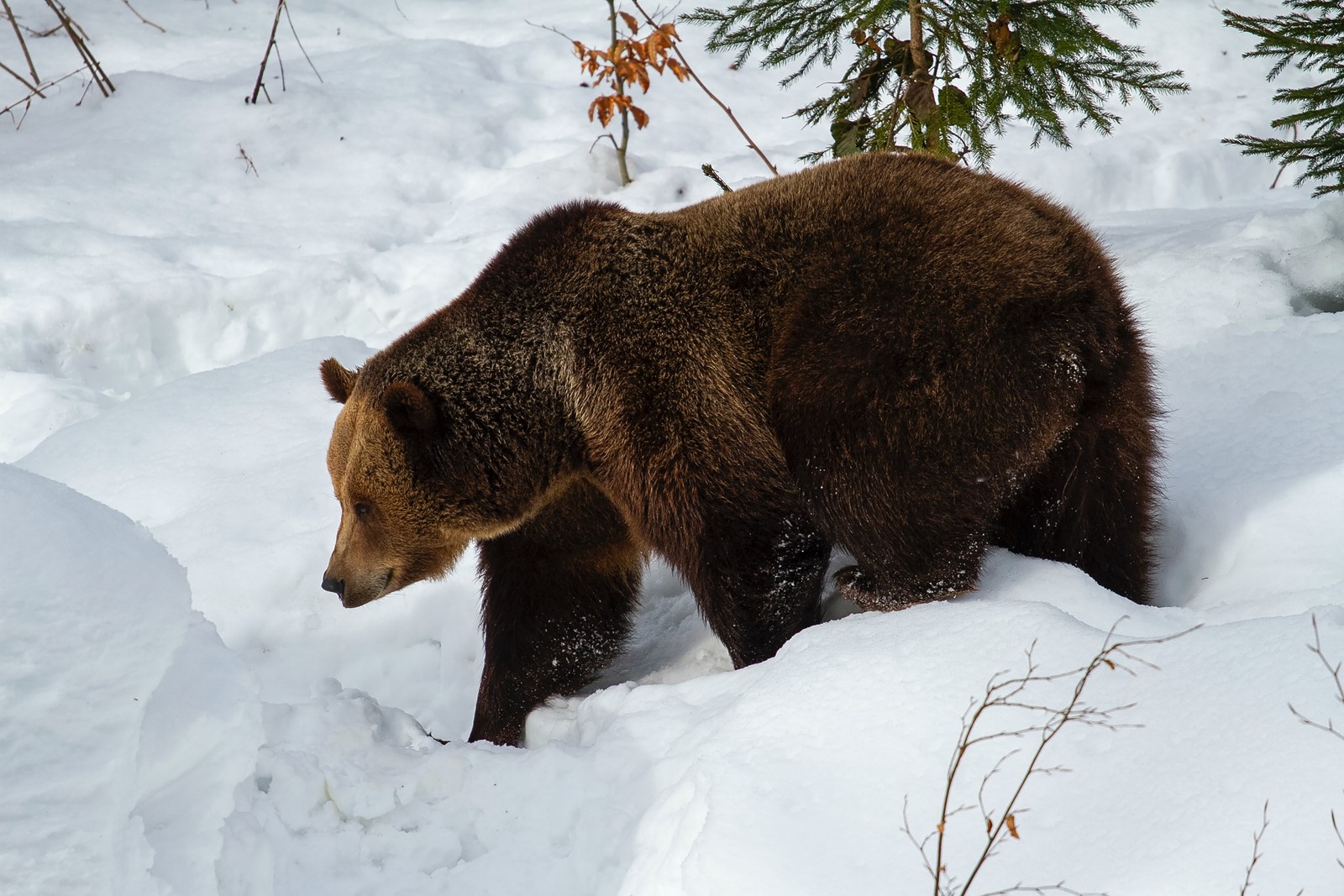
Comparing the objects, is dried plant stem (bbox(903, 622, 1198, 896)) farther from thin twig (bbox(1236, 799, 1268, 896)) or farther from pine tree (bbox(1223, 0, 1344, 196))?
pine tree (bbox(1223, 0, 1344, 196))

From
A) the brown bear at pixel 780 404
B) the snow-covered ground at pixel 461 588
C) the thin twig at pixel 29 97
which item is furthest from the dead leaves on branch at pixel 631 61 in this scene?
the thin twig at pixel 29 97

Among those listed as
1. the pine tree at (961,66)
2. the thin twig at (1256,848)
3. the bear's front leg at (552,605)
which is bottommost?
the bear's front leg at (552,605)

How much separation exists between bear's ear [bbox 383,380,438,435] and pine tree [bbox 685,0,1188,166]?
2.97 metres

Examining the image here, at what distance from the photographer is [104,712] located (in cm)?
225

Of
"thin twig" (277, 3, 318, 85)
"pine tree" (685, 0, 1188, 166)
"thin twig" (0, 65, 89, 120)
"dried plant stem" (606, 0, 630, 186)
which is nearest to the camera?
"pine tree" (685, 0, 1188, 166)

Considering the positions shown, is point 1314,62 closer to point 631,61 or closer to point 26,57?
point 631,61

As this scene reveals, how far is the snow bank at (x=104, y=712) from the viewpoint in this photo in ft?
6.91

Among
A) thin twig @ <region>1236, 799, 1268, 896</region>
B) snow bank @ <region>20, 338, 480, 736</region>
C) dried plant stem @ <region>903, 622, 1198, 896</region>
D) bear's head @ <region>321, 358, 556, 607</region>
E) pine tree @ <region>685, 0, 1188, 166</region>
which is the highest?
pine tree @ <region>685, 0, 1188, 166</region>

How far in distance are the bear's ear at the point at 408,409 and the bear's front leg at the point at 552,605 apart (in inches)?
22.6

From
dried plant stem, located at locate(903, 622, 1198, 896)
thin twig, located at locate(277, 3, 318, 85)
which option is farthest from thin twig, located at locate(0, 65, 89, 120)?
dried plant stem, located at locate(903, 622, 1198, 896)

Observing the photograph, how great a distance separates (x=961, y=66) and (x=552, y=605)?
11.1 feet

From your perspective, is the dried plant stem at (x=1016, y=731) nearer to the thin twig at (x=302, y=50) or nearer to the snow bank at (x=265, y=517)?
the snow bank at (x=265, y=517)

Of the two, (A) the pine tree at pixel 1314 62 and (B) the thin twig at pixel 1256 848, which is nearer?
(B) the thin twig at pixel 1256 848

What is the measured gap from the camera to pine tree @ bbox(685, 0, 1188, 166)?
5203 mm
